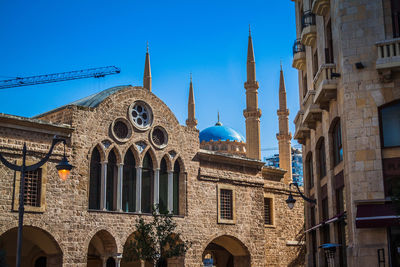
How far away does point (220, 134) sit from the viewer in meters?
63.6

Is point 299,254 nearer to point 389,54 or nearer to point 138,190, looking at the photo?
point 138,190

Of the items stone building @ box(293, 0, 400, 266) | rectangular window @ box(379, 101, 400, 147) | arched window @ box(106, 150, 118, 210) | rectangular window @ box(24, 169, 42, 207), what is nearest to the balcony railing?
stone building @ box(293, 0, 400, 266)

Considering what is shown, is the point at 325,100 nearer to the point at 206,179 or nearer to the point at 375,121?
the point at 375,121

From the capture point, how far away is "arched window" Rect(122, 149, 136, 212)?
27859 mm

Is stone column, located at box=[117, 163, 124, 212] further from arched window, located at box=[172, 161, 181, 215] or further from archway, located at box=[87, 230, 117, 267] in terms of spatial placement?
arched window, located at box=[172, 161, 181, 215]

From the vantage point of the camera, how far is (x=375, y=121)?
17.2 meters

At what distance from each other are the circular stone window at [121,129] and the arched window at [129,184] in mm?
778

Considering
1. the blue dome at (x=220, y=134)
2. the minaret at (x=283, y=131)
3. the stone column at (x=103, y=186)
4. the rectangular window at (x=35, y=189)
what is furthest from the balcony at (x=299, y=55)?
the blue dome at (x=220, y=134)

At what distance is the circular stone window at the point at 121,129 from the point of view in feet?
91.0

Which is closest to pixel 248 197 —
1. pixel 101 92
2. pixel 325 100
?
pixel 101 92

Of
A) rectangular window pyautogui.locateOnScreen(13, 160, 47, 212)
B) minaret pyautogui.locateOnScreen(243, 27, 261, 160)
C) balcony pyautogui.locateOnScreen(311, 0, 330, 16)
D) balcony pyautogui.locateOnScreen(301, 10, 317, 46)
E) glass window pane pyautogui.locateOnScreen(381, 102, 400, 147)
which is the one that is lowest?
rectangular window pyautogui.locateOnScreen(13, 160, 47, 212)

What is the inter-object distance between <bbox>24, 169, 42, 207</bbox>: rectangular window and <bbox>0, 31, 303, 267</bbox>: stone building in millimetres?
43

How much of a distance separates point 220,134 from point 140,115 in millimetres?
34777

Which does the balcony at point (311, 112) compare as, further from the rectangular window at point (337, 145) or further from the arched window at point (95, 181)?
the arched window at point (95, 181)
